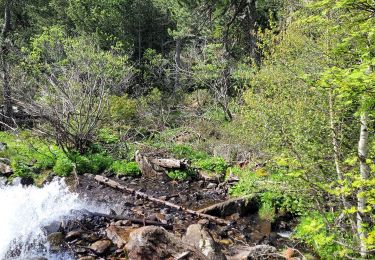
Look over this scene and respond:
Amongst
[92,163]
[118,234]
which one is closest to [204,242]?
[118,234]

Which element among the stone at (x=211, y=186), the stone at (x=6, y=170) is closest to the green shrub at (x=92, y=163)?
the stone at (x=6, y=170)

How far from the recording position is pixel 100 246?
8.41 m

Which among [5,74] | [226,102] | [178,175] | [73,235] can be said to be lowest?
[178,175]

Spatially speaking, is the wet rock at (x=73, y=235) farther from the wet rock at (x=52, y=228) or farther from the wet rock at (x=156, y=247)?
the wet rock at (x=156, y=247)

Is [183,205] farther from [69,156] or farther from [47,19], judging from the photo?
[47,19]

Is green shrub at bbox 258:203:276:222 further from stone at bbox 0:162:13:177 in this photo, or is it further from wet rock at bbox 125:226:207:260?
stone at bbox 0:162:13:177

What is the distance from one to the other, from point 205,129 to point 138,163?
Result: 4708mm

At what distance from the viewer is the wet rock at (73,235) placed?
8797 mm

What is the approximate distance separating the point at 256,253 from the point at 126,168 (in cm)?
734

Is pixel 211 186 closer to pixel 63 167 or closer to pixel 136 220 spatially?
pixel 136 220

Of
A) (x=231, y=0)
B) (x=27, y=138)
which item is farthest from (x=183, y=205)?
(x=231, y=0)

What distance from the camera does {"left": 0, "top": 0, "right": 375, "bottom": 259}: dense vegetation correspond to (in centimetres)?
580

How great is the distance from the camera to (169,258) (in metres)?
7.37

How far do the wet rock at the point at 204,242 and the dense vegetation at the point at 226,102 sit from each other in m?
1.94
